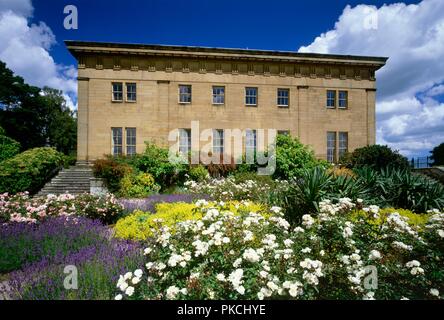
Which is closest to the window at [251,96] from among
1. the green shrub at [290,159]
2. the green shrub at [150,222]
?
the green shrub at [290,159]

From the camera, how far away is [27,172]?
13.0 m

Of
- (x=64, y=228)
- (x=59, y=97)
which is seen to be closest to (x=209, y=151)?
(x=64, y=228)

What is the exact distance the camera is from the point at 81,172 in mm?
15758

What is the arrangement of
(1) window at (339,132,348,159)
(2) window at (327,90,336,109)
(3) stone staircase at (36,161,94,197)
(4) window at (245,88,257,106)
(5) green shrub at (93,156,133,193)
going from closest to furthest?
(5) green shrub at (93,156,133,193)
(3) stone staircase at (36,161,94,197)
(4) window at (245,88,257,106)
(1) window at (339,132,348,159)
(2) window at (327,90,336,109)

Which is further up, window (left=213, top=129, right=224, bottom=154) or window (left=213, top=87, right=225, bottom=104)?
window (left=213, top=87, right=225, bottom=104)

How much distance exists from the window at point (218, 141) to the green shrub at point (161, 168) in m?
4.03

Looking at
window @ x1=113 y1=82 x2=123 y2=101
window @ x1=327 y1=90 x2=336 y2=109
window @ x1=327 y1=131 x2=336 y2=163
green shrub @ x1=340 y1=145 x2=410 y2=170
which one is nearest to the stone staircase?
window @ x1=113 y1=82 x2=123 y2=101

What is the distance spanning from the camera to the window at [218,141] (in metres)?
18.7

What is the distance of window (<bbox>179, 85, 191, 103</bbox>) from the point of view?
61.5 ft

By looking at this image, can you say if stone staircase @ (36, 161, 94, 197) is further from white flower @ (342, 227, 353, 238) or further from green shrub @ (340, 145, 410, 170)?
green shrub @ (340, 145, 410, 170)

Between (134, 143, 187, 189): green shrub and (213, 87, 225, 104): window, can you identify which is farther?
(213, 87, 225, 104): window

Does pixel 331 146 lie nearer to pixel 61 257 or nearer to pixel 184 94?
pixel 184 94

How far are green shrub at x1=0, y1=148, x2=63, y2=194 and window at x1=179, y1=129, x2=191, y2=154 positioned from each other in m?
8.05
